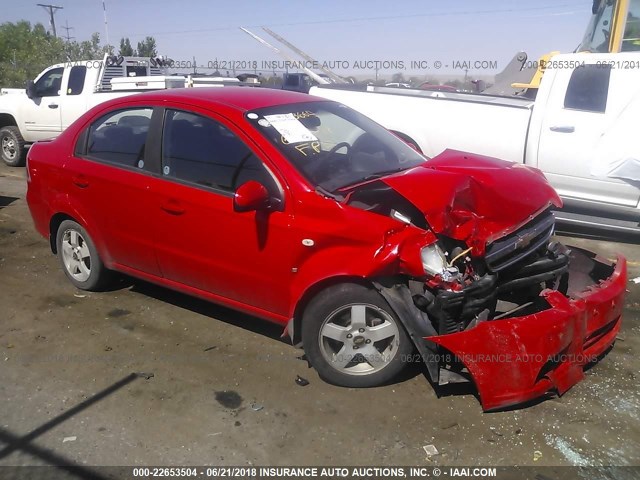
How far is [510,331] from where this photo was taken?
3109 mm

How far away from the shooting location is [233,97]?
4230 millimetres

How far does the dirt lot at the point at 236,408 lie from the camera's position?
3.06 metres

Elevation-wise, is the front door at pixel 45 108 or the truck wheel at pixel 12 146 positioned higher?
the front door at pixel 45 108

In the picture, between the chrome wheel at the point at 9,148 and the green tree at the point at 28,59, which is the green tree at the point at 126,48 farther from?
the chrome wheel at the point at 9,148

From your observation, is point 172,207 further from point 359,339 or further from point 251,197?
point 359,339

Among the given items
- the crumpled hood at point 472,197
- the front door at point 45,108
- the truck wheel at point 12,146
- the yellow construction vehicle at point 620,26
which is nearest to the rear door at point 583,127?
the yellow construction vehicle at point 620,26

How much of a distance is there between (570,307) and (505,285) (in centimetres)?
36

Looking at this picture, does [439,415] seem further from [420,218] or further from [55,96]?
[55,96]

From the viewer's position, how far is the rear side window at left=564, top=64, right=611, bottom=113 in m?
6.61

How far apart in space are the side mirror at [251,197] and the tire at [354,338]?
64 cm

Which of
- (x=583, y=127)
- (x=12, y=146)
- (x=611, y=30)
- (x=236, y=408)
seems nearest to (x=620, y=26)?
(x=611, y=30)

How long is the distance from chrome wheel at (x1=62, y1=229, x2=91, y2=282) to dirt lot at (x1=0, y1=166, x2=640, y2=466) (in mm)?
504

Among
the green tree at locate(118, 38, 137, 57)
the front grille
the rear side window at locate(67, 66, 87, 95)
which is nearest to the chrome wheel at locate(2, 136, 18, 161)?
the rear side window at locate(67, 66, 87, 95)

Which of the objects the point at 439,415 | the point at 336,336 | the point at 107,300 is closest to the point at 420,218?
the point at 336,336
